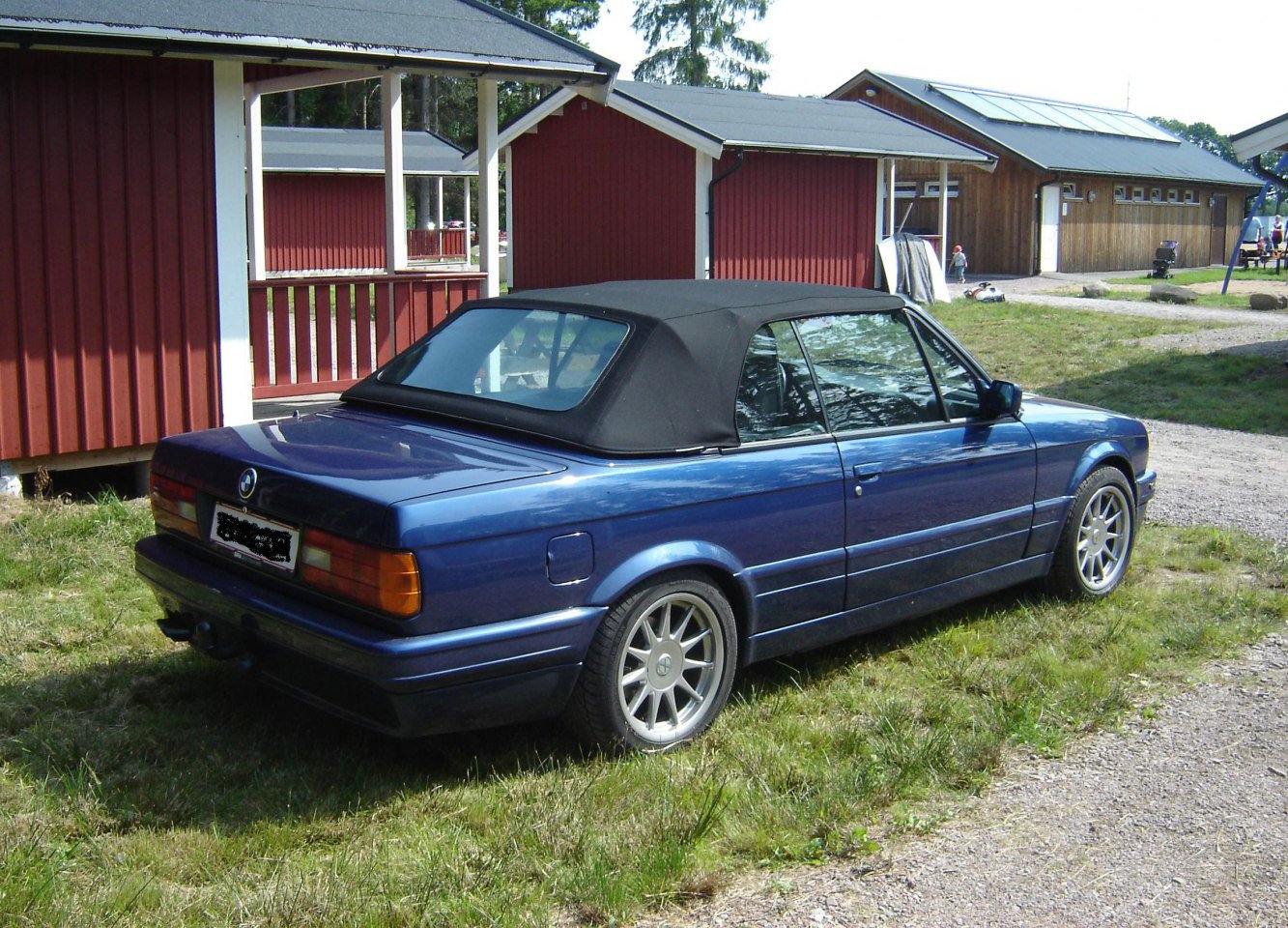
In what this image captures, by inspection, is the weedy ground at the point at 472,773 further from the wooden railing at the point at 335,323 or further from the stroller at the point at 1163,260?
the stroller at the point at 1163,260

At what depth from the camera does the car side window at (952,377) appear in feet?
17.7

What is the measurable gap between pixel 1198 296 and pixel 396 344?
19549mm

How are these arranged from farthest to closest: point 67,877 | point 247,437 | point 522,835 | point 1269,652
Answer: point 1269,652, point 247,437, point 522,835, point 67,877

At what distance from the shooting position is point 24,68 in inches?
293

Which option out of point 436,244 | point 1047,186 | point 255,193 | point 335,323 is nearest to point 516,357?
point 335,323

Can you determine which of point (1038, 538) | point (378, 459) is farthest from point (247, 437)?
point (1038, 538)

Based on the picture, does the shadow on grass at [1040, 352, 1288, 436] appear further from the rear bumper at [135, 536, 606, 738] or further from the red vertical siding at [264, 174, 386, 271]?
the red vertical siding at [264, 174, 386, 271]

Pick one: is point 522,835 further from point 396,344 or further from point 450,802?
point 396,344

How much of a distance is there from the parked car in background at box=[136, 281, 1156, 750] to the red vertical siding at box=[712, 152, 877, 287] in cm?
1664

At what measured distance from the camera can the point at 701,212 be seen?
21.7 meters

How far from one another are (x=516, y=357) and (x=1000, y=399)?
200 cm

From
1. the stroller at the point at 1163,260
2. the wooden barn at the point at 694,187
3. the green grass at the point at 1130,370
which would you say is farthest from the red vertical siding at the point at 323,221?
the stroller at the point at 1163,260

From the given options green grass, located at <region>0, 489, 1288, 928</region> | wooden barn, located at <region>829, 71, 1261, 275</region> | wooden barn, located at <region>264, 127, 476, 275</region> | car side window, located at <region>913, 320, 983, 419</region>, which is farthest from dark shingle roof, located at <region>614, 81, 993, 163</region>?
green grass, located at <region>0, 489, 1288, 928</region>

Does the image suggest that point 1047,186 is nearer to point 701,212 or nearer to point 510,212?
point 701,212
